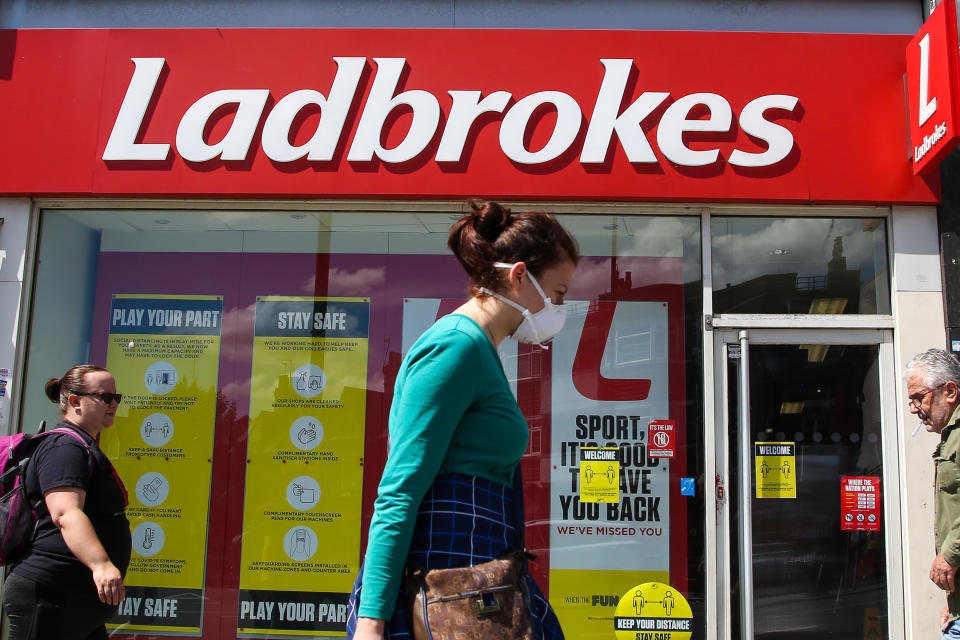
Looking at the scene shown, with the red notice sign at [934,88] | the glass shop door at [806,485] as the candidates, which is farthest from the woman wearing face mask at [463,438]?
the red notice sign at [934,88]

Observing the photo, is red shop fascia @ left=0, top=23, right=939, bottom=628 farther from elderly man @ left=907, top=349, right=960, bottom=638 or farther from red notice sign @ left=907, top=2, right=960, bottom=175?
elderly man @ left=907, top=349, right=960, bottom=638

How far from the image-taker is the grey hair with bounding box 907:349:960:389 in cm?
374

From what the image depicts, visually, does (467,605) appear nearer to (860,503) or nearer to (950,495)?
(950,495)

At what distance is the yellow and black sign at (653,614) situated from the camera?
4.97 m

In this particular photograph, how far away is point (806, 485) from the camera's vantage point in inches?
198

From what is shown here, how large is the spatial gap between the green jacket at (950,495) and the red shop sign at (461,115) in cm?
186

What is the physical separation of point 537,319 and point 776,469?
344 centimetres

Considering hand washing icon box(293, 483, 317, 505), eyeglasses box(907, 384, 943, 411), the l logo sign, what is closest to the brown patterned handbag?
eyeglasses box(907, 384, 943, 411)

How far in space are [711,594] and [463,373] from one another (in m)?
3.73

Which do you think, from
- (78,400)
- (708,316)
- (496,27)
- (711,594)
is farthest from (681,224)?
(78,400)

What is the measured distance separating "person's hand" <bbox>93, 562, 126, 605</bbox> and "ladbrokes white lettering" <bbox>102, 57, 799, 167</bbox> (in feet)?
8.82

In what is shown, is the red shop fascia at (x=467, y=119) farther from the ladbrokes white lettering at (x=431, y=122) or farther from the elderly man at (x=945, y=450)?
the elderly man at (x=945, y=450)

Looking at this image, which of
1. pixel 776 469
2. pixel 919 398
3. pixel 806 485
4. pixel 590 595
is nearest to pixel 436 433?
pixel 919 398

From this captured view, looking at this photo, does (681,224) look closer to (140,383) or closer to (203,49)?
(203,49)
